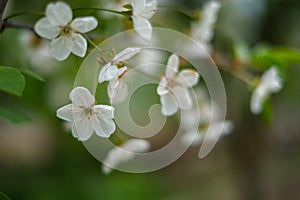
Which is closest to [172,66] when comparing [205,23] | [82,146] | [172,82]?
[172,82]

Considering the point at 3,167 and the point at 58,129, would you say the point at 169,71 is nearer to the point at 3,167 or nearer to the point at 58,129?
the point at 58,129

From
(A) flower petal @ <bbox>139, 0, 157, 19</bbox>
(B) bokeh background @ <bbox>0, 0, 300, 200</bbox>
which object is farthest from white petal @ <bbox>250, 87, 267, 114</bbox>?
(B) bokeh background @ <bbox>0, 0, 300, 200</bbox>

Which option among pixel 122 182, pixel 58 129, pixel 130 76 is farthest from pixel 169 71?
pixel 122 182

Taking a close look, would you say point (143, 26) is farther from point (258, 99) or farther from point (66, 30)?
point (258, 99)

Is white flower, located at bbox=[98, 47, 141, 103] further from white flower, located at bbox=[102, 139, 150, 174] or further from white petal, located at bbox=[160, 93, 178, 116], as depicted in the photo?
white flower, located at bbox=[102, 139, 150, 174]

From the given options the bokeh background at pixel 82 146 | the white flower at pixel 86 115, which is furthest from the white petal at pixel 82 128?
the bokeh background at pixel 82 146

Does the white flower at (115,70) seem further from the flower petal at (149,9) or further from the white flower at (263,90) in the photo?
the white flower at (263,90)
